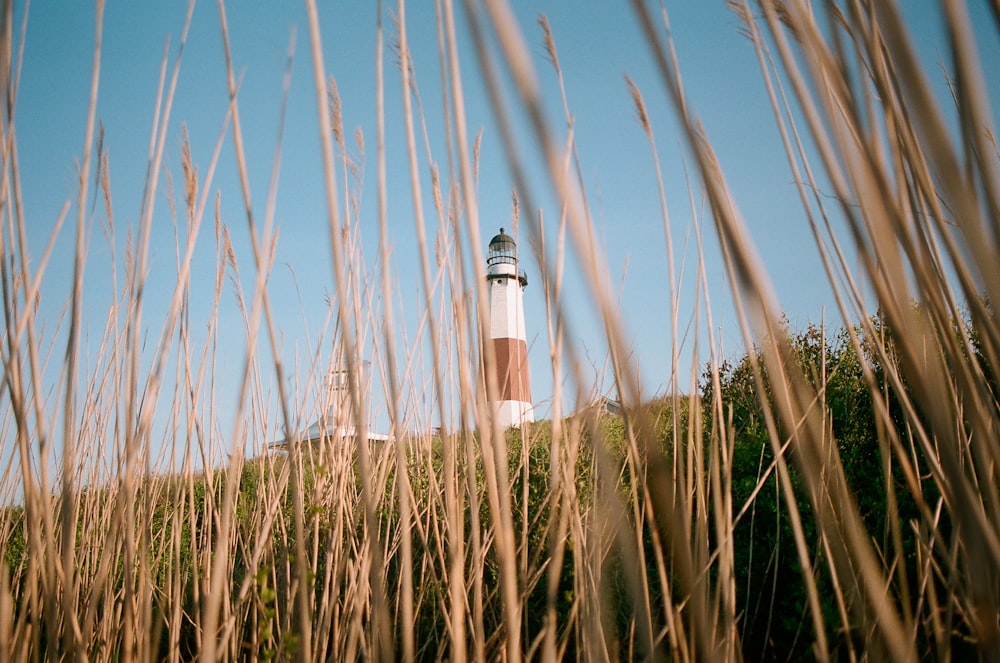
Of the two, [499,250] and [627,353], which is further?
[499,250]

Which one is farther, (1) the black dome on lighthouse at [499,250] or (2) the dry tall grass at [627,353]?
(1) the black dome on lighthouse at [499,250]

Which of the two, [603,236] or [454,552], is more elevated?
[603,236]

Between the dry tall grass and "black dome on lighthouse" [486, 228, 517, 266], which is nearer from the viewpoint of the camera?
the dry tall grass

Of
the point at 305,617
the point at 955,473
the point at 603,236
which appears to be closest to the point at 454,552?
the point at 305,617

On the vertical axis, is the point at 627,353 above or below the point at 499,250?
below

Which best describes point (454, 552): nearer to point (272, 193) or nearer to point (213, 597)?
point (213, 597)

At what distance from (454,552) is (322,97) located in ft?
1.43

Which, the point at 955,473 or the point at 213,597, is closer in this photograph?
the point at 955,473

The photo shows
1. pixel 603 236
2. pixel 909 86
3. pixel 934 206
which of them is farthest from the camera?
pixel 603 236

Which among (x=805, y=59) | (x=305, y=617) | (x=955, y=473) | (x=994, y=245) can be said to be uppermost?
(x=805, y=59)

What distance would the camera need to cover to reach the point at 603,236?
0.91m

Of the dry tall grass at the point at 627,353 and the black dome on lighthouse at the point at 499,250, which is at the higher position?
the black dome on lighthouse at the point at 499,250

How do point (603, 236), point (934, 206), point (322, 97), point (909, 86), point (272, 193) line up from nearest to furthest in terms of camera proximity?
point (909, 86) → point (934, 206) → point (322, 97) → point (272, 193) → point (603, 236)

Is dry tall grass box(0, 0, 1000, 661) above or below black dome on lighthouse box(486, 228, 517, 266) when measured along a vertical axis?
below
